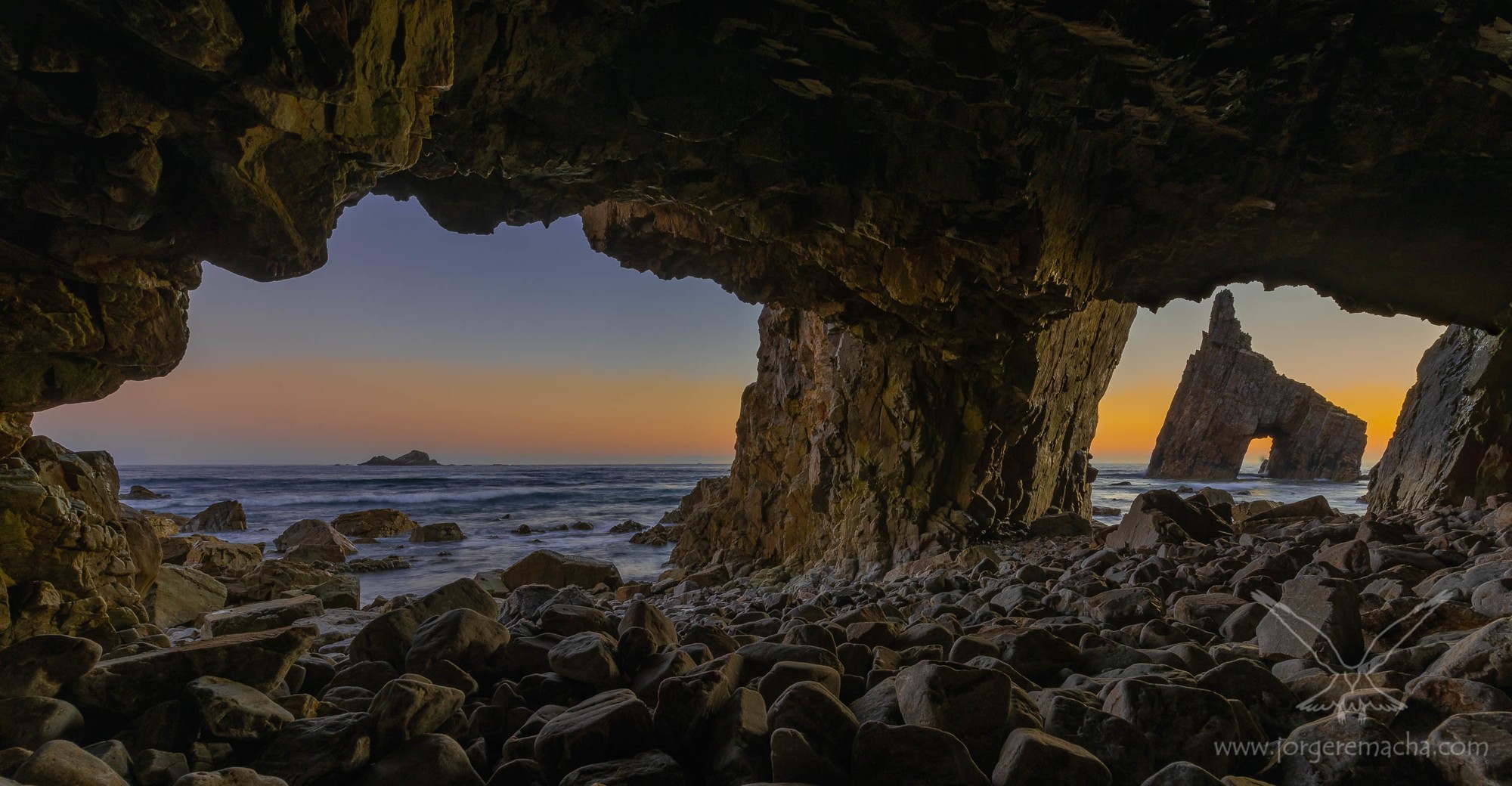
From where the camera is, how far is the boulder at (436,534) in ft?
64.3

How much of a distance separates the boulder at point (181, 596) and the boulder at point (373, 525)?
1567 centimetres

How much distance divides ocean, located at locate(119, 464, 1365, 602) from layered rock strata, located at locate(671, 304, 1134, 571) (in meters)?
5.21

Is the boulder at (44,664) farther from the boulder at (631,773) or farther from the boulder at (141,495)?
the boulder at (141,495)

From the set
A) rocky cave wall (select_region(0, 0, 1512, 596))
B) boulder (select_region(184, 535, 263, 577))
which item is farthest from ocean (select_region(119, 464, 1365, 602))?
rocky cave wall (select_region(0, 0, 1512, 596))

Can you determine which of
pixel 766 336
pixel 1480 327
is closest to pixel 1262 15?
pixel 1480 327

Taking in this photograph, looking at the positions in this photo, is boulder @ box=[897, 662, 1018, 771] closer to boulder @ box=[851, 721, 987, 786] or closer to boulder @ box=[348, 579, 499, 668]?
boulder @ box=[851, 721, 987, 786]

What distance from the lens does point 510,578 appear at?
1075 centimetres

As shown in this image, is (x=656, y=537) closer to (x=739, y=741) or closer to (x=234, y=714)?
(x=234, y=714)

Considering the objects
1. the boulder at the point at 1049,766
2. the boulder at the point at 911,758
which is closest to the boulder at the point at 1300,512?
the boulder at the point at 1049,766

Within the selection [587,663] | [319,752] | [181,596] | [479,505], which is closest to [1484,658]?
[587,663]

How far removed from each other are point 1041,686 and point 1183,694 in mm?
780

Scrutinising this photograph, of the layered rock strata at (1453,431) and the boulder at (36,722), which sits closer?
the boulder at (36,722)

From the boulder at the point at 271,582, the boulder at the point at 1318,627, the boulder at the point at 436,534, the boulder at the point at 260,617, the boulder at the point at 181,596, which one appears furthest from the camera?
the boulder at the point at 436,534

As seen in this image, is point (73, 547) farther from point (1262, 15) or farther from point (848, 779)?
point (1262, 15)
